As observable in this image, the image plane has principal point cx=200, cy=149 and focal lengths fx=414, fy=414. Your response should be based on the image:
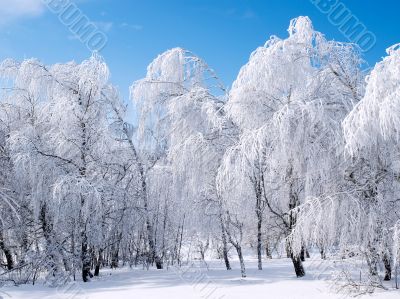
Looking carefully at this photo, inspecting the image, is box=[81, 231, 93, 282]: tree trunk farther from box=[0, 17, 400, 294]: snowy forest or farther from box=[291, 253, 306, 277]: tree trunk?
box=[291, 253, 306, 277]: tree trunk

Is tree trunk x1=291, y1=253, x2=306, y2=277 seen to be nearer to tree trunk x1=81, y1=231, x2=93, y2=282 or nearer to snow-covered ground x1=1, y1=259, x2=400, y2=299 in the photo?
snow-covered ground x1=1, y1=259, x2=400, y2=299

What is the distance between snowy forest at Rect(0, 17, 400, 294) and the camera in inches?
286

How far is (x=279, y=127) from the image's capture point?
7766 millimetres

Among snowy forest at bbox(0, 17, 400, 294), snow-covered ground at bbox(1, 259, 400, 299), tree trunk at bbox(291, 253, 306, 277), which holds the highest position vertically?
snowy forest at bbox(0, 17, 400, 294)

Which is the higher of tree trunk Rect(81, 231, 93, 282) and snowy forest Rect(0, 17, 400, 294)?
snowy forest Rect(0, 17, 400, 294)

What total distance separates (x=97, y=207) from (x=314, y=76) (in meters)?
5.79

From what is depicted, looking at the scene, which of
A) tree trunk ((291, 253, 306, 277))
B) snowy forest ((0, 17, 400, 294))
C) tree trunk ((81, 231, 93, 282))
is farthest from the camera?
tree trunk ((81, 231, 93, 282))

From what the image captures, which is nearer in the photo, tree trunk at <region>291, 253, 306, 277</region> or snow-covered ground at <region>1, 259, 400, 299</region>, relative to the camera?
snow-covered ground at <region>1, 259, 400, 299</region>

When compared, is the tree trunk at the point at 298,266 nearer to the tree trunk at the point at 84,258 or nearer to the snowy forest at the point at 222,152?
the snowy forest at the point at 222,152

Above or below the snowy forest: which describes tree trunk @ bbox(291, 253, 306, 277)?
below

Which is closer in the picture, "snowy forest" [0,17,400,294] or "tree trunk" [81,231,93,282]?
"snowy forest" [0,17,400,294]

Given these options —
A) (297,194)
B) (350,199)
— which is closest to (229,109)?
(297,194)

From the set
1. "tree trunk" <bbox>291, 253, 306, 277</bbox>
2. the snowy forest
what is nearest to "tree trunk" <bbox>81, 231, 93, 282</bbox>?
the snowy forest

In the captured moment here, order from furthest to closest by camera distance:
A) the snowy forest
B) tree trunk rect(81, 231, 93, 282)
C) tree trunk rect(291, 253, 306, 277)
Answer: tree trunk rect(81, 231, 93, 282) → tree trunk rect(291, 253, 306, 277) → the snowy forest
